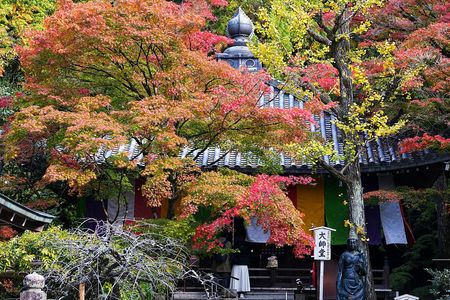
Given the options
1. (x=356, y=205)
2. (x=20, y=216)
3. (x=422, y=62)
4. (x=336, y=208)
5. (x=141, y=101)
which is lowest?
(x=20, y=216)

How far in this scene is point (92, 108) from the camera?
13.9m

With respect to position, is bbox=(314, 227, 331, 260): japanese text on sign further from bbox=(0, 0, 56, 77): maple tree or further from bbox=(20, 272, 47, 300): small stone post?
bbox=(0, 0, 56, 77): maple tree

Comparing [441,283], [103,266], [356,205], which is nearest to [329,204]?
[356,205]

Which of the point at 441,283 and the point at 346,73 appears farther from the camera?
the point at 346,73

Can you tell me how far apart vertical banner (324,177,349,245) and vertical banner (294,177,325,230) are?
0.51 ft

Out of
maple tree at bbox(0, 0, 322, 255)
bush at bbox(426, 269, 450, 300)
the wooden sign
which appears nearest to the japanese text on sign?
the wooden sign

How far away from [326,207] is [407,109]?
341 cm

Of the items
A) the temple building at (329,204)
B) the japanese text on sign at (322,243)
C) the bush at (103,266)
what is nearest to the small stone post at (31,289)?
the bush at (103,266)

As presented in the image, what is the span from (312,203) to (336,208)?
0.65 metres

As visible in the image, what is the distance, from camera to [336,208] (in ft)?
62.6

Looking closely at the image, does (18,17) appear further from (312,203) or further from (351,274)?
(351,274)

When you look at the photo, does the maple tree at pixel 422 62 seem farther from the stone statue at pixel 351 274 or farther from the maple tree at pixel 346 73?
the stone statue at pixel 351 274

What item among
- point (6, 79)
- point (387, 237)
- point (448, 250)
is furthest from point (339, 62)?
point (6, 79)

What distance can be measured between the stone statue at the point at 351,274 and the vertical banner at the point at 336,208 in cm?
546
